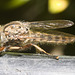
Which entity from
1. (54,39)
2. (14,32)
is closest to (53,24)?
(54,39)

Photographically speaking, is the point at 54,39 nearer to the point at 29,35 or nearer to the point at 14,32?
the point at 29,35

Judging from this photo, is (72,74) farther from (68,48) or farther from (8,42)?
(68,48)

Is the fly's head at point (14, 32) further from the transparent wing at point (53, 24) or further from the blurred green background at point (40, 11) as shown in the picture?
the blurred green background at point (40, 11)

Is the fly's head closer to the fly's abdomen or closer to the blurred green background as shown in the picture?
the fly's abdomen

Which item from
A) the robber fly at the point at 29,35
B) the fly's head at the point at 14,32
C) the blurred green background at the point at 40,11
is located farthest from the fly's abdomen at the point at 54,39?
the blurred green background at the point at 40,11

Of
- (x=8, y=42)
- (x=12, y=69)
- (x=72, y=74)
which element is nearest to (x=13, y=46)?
(x=8, y=42)

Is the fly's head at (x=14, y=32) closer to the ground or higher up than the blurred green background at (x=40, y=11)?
closer to the ground
